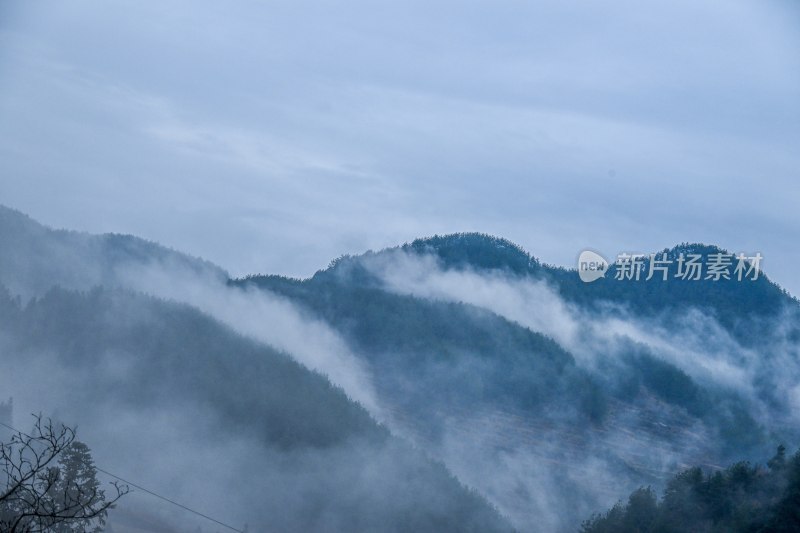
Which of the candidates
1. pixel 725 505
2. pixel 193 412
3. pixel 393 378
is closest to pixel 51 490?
pixel 725 505

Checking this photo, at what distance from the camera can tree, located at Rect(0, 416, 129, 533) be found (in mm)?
9203

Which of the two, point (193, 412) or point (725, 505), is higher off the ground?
point (193, 412)

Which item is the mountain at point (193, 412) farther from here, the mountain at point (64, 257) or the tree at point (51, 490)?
the tree at point (51, 490)

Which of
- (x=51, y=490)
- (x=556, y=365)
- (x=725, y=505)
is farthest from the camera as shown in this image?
(x=556, y=365)

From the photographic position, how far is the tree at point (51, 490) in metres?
9.20

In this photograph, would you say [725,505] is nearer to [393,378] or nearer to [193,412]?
[393,378]

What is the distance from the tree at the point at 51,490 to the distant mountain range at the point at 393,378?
27.3m

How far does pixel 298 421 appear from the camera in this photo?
5950 cm

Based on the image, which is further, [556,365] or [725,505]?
[556,365]

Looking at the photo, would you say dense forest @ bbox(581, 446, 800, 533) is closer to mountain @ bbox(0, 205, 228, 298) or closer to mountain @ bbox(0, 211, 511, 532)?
mountain @ bbox(0, 211, 511, 532)

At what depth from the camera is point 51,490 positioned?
26.1m

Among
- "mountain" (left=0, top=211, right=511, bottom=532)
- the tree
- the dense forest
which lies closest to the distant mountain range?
"mountain" (left=0, top=211, right=511, bottom=532)

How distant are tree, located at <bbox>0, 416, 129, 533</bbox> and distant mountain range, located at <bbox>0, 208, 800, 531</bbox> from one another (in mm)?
27321

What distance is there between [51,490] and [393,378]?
41.6 m
